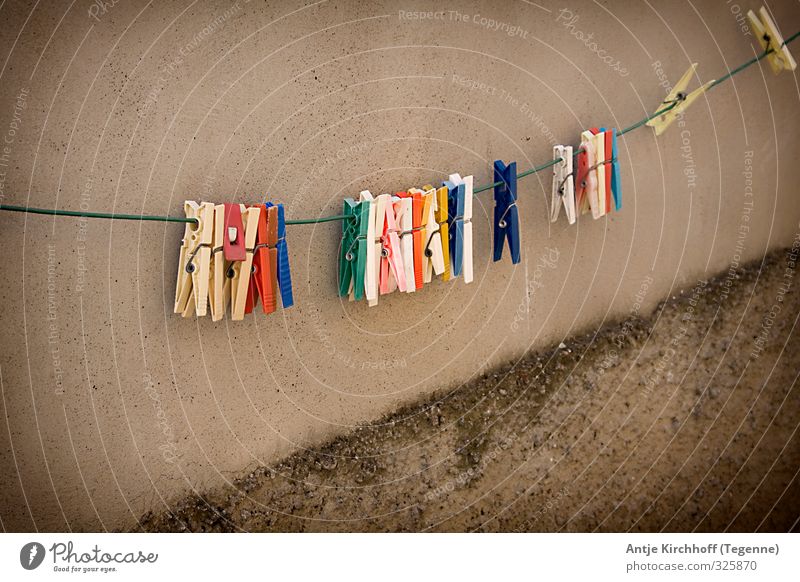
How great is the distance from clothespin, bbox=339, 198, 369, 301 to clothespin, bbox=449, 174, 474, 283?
487 millimetres

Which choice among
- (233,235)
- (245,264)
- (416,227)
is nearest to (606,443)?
(416,227)

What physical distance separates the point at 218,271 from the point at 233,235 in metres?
0.16

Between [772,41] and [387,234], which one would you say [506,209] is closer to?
[387,234]

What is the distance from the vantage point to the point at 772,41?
4438 mm

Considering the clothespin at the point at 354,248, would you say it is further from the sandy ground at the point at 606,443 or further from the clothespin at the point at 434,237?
the sandy ground at the point at 606,443

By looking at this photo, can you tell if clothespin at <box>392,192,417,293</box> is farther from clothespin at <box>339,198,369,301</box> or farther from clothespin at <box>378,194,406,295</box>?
clothespin at <box>339,198,369,301</box>

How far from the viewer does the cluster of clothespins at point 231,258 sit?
3.11 meters

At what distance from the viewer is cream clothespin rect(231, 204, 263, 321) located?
318cm

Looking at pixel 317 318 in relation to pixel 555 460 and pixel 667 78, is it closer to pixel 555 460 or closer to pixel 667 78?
pixel 555 460

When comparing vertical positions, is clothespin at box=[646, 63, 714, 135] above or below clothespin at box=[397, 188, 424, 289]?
above

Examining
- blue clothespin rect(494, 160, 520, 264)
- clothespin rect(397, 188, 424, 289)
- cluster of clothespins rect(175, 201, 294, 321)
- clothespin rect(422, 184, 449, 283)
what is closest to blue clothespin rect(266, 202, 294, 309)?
cluster of clothespins rect(175, 201, 294, 321)

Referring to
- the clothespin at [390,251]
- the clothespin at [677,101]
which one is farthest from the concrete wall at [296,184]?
the clothespin at [390,251]

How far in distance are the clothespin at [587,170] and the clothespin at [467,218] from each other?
0.66m
